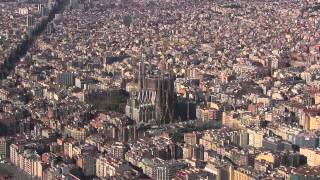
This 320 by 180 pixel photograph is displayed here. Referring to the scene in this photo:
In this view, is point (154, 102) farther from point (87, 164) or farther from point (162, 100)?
point (87, 164)

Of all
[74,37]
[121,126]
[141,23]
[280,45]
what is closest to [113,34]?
[74,37]

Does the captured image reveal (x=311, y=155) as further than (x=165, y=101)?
No

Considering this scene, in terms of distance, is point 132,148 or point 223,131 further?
point 223,131

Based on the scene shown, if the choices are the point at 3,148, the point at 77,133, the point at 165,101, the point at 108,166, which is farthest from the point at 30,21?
the point at 108,166

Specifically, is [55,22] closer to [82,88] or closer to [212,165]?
[82,88]

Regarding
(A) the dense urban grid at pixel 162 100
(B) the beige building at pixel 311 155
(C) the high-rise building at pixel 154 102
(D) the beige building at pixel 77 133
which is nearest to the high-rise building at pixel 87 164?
(A) the dense urban grid at pixel 162 100

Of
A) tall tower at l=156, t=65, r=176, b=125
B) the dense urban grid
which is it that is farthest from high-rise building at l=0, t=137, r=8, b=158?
tall tower at l=156, t=65, r=176, b=125

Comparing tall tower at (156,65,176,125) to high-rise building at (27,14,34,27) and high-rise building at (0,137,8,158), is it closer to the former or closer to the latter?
high-rise building at (0,137,8,158)

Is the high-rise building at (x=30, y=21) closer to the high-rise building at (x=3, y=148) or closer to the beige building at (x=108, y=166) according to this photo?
the high-rise building at (x=3, y=148)
